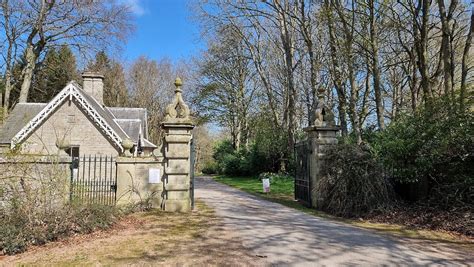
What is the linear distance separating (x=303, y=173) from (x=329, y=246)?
643 cm

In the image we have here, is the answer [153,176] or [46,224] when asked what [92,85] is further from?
[46,224]

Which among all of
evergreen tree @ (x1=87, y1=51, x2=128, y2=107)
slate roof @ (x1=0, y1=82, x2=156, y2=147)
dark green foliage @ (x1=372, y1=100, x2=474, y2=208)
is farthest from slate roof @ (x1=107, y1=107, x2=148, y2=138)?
dark green foliage @ (x1=372, y1=100, x2=474, y2=208)

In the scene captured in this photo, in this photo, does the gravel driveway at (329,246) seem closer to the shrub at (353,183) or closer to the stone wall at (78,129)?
the shrub at (353,183)

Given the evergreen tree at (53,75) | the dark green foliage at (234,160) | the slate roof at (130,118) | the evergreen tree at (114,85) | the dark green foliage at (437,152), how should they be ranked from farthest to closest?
the evergreen tree at (114,85) < the evergreen tree at (53,75) < the dark green foliage at (234,160) < the slate roof at (130,118) < the dark green foliage at (437,152)

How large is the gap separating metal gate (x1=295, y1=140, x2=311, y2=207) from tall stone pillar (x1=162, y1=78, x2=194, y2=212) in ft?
13.6

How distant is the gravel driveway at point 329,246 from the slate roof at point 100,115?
14.6 metres

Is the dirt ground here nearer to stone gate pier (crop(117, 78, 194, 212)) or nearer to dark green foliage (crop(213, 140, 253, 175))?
stone gate pier (crop(117, 78, 194, 212))

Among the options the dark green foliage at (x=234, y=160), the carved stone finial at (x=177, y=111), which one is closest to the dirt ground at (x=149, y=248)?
the carved stone finial at (x=177, y=111)

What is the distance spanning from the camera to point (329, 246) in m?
6.63

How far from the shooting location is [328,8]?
1412 centimetres

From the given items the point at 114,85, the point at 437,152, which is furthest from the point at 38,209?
the point at 114,85

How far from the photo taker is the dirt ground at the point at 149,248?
19.2 ft

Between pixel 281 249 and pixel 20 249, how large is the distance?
4.96 m

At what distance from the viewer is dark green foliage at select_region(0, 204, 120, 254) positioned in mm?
7000
